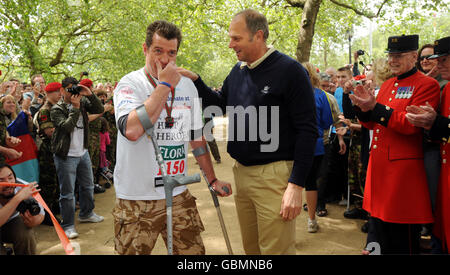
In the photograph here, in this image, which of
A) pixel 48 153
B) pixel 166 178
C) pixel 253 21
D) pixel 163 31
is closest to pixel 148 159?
pixel 166 178

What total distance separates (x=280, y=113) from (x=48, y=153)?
473cm

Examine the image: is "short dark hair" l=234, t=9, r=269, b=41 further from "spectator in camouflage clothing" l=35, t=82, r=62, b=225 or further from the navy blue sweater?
"spectator in camouflage clothing" l=35, t=82, r=62, b=225

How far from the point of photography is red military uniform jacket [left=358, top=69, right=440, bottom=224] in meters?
3.04

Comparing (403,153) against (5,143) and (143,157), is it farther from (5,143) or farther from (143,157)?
(5,143)

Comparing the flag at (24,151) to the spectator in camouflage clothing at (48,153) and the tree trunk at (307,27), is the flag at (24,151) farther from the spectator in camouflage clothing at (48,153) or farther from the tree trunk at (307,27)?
the tree trunk at (307,27)

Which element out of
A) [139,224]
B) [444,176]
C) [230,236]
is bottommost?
[230,236]

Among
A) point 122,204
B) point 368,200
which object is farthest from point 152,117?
point 368,200

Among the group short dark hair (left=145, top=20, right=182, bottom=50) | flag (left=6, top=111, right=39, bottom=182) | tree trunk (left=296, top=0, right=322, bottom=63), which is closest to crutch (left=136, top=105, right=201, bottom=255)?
short dark hair (left=145, top=20, right=182, bottom=50)

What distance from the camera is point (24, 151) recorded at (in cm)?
550

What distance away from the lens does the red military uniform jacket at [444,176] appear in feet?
9.25

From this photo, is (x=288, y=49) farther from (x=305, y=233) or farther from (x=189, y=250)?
(x=189, y=250)

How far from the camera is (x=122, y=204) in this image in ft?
8.05

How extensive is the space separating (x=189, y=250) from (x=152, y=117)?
1125 mm

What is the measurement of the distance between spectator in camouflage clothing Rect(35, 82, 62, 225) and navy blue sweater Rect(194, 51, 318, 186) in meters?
3.85
